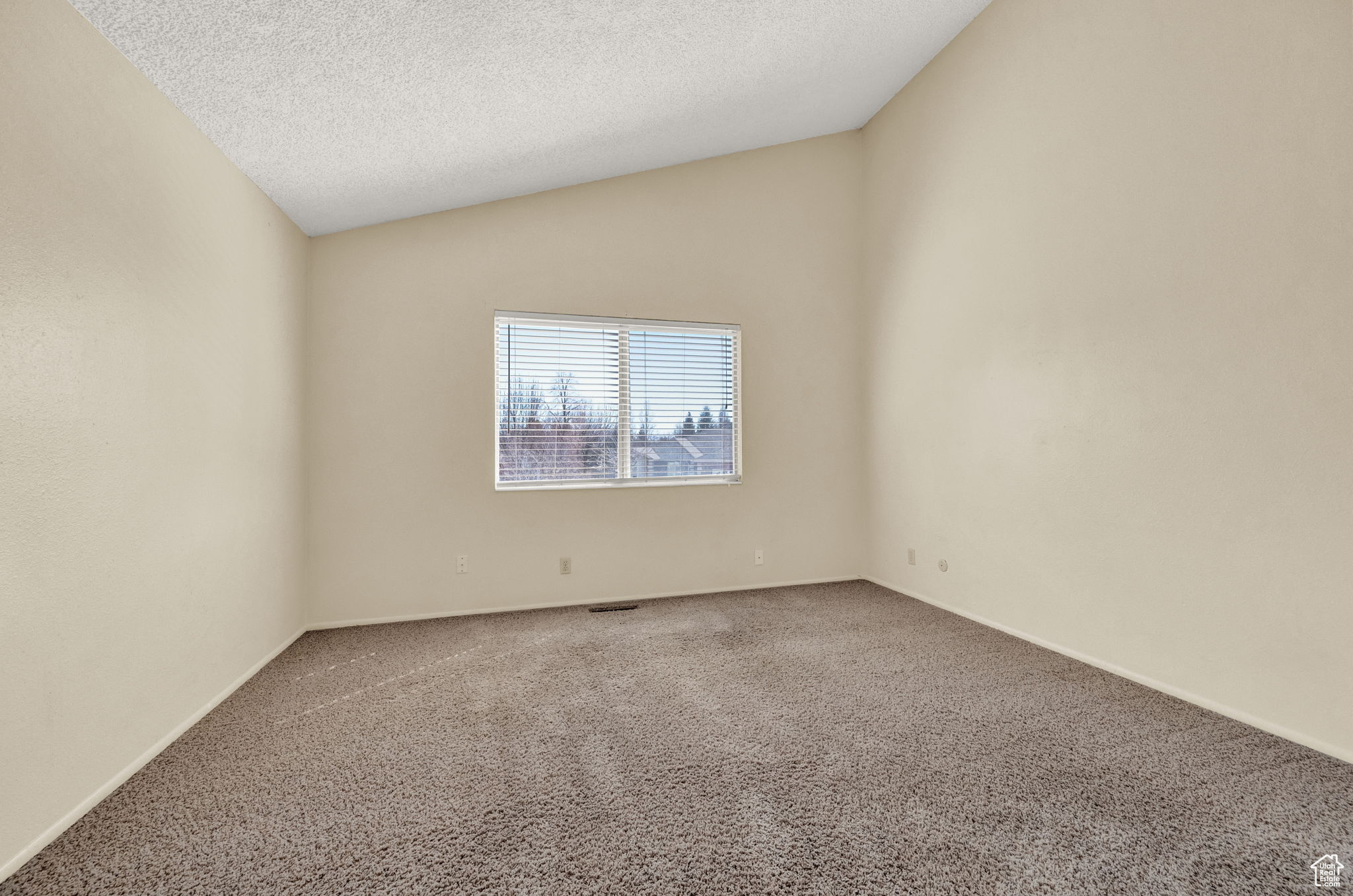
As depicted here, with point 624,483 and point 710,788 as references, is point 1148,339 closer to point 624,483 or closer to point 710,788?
point 710,788

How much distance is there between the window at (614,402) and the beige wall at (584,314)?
4.3 inches

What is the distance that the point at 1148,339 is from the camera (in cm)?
238

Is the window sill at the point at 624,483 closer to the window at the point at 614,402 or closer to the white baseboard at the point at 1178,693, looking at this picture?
the window at the point at 614,402

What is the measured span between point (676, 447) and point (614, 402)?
0.54 m

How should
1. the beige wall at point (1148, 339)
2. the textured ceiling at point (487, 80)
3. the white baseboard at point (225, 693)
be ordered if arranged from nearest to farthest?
the white baseboard at point (225, 693) → the textured ceiling at point (487, 80) → the beige wall at point (1148, 339)

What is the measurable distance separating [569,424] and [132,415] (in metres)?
2.21

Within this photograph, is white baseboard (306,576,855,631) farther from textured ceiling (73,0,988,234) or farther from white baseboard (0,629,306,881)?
textured ceiling (73,0,988,234)

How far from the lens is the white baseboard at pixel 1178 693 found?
187cm

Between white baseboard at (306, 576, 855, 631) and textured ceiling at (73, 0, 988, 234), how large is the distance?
2326 millimetres

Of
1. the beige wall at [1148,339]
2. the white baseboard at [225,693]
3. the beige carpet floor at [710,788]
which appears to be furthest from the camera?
the beige wall at [1148,339]

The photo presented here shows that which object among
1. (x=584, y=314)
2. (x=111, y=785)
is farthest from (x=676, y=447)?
(x=111, y=785)

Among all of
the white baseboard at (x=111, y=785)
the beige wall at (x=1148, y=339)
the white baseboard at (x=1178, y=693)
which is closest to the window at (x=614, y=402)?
the beige wall at (x=1148, y=339)

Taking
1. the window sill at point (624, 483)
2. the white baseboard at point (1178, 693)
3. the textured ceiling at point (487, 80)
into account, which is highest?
the textured ceiling at point (487, 80)

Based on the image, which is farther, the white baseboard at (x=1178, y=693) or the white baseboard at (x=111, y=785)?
the white baseboard at (x=1178, y=693)
